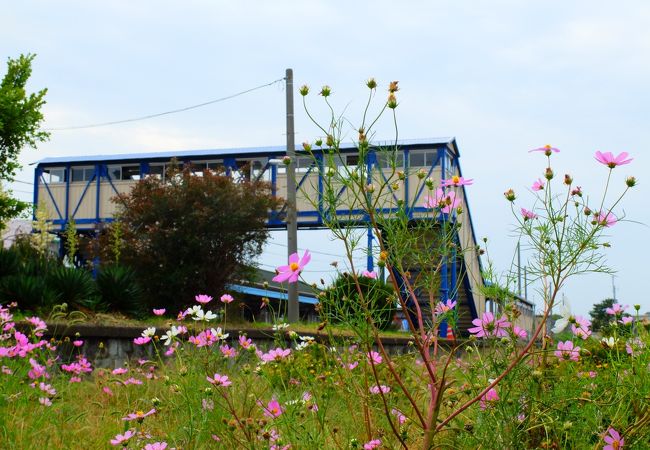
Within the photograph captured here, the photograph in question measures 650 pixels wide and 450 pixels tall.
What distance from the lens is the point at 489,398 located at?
2971 millimetres

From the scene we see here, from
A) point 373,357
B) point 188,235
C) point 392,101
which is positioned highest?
point 392,101

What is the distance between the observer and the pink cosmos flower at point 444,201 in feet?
9.45

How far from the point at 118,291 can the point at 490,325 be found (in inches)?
402

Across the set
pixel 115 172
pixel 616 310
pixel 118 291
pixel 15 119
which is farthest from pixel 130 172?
pixel 616 310

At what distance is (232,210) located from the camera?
16.6 m

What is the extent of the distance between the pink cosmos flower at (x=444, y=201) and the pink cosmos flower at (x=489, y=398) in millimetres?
730

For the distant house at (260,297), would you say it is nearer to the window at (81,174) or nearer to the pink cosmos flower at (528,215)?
the window at (81,174)

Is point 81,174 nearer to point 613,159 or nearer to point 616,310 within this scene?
point 616,310

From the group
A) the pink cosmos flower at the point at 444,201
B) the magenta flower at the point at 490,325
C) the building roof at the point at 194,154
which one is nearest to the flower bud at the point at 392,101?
the pink cosmos flower at the point at 444,201

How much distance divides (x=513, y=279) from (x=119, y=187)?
2506 centimetres

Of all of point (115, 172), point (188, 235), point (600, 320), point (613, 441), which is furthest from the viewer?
A: point (115, 172)

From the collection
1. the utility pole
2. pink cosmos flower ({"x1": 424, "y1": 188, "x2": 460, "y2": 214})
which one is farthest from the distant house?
pink cosmos flower ({"x1": 424, "y1": 188, "x2": 460, "y2": 214})

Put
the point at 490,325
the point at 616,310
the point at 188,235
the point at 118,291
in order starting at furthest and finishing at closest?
1. the point at 188,235
2. the point at 118,291
3. the point at 616,310
4. the point at 490,325

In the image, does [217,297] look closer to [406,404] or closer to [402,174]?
[406,404]
